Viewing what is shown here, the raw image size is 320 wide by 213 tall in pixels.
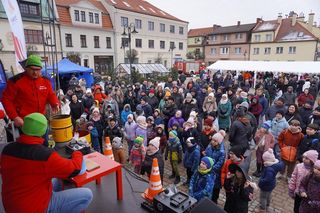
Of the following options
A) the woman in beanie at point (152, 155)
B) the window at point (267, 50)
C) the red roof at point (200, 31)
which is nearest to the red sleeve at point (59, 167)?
the woman in beanie at point (152, 155)

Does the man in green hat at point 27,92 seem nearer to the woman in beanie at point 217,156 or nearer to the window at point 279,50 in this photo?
the woman in beanie at point 217,156

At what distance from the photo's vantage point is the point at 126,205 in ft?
10.4

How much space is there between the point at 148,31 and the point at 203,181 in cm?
3379

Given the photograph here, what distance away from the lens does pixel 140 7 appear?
3512 cm

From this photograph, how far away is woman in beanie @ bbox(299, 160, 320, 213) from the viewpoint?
3256 mm

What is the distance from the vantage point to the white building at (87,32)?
2697cm

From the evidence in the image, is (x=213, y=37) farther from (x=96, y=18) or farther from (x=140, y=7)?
(x=96, y=18)

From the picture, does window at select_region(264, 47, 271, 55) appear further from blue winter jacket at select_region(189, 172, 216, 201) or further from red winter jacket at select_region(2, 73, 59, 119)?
red winter jacket at select_region(2, 73, 59, 119)

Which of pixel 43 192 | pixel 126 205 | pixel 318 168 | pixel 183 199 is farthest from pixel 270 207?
pixel 43 192

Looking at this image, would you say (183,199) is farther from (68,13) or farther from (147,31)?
(147,31)

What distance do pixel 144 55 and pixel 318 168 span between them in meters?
34.0

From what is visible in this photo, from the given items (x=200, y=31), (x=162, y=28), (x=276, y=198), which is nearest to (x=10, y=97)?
(x=276, y=198)

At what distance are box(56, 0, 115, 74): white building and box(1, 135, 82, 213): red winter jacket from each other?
23927 mm

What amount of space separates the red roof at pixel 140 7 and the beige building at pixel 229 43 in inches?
433
